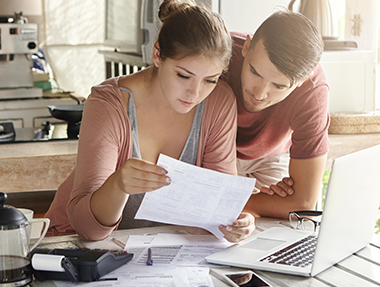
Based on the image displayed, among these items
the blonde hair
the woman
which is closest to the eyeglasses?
the woman

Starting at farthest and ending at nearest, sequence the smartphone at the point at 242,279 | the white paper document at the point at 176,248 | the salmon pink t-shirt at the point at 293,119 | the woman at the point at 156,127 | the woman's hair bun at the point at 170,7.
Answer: the salmon pink t-shirt at the point at 293,119
the woman's hair bun at the point at 170,7
the woman at the point at 156,127
the white paper document at the point at 176,248
the smartphone at the point at 242,279

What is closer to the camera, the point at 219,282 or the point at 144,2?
the point at 219,282

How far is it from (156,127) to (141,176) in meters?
0.40

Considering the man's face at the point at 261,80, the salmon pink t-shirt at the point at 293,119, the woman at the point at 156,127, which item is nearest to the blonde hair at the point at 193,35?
the woman at the point at 156,127

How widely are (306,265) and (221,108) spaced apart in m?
0.59

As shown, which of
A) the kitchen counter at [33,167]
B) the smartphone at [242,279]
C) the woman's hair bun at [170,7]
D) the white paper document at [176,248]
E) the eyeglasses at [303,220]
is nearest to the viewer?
the smartphone at [242,279]

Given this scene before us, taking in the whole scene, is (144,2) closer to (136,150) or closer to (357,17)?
(357,17)

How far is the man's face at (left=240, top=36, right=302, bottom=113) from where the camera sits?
1316 mm

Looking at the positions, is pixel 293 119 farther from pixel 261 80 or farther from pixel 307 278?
pixel 307 278

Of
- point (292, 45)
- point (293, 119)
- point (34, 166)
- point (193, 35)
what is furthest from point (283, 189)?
point (34, 166)

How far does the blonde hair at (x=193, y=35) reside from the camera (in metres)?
1.20

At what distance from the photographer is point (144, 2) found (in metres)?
2.77

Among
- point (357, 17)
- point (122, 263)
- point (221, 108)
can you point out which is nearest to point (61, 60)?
point (357, 17)

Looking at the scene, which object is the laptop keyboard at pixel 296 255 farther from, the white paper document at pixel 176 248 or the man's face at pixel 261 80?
the man's face at pixel 261 80
